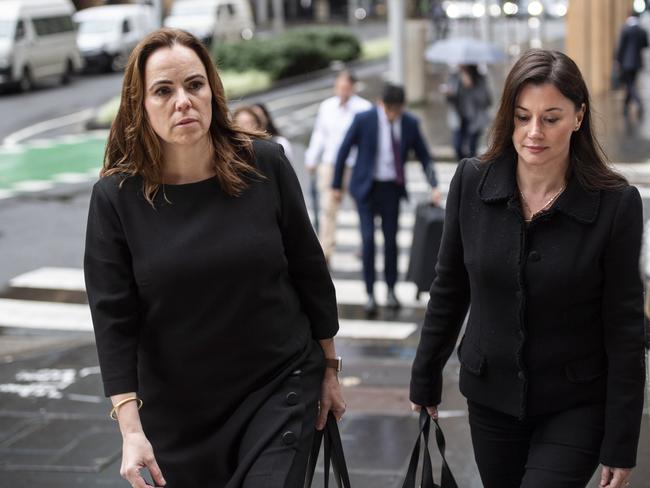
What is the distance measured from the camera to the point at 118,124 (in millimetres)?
3473

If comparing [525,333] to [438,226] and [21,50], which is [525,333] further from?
[21,50]

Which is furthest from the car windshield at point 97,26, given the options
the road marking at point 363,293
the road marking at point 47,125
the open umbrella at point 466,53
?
the road marking at point 363,293

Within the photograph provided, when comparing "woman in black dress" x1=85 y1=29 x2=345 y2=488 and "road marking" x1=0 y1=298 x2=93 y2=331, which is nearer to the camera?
"woman in black dress" x1=85 y1=29 x2=345 y2=488

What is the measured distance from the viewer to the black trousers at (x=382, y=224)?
32.7 ft

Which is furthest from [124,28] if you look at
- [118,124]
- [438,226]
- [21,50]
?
[118,124]

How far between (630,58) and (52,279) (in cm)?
1343

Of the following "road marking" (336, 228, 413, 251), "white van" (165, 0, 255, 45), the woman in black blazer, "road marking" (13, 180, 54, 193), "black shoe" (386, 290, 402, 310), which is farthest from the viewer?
"white van" (165, 0, 255, 45)

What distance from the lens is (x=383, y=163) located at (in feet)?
32.2

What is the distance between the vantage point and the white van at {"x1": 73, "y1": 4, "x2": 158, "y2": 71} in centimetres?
3656

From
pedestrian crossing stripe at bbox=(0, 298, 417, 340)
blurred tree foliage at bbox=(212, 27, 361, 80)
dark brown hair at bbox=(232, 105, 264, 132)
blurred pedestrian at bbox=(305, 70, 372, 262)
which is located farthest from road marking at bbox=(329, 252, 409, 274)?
blurred tree foliage at bbox=(212, 27, 361, 80)

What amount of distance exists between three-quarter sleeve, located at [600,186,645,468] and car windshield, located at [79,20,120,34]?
115ft

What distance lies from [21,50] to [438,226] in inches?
1078

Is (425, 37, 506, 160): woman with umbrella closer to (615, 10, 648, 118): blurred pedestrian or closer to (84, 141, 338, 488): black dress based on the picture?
(615, 10, 648, 118): blurred pedestrian

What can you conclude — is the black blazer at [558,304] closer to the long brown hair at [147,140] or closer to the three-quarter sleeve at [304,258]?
the three-quarter sleeve at [304,258]
